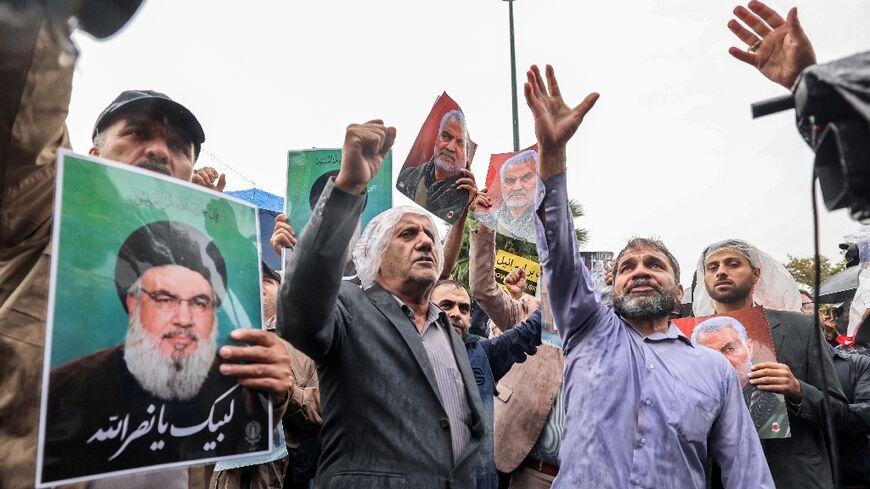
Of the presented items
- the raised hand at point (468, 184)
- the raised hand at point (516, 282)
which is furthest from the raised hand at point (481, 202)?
the raised hand at point (516, 282)

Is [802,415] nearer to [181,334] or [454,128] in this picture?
[454,128]

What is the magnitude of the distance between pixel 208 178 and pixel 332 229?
3.56ft

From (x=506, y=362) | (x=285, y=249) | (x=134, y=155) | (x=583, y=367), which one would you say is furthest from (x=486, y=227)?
(x=134, y=155)

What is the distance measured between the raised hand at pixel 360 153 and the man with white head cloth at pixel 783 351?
1999 mm

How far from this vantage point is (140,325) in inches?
55.7

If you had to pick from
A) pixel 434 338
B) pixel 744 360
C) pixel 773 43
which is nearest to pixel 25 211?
pixel 434 338

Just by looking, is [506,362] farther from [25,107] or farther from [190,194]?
[25,107]

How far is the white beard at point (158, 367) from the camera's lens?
4.56ft

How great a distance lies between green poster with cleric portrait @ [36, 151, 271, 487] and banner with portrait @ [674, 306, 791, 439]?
239cm

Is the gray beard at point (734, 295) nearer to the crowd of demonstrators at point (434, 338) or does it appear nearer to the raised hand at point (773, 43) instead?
the crowd of demonstrators at point (434, 338)

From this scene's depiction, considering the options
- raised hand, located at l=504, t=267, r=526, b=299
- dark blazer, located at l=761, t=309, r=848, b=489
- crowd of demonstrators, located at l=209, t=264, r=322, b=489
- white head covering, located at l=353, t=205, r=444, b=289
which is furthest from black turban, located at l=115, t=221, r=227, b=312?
raised hand, located at l=504, t=267, r=526, b=299

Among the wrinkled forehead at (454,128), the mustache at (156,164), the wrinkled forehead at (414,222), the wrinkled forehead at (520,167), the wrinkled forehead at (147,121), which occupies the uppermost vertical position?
the wrinkled forehead at (454,128)

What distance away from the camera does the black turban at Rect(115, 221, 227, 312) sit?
4.63 feet

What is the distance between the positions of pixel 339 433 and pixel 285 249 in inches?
57.7
